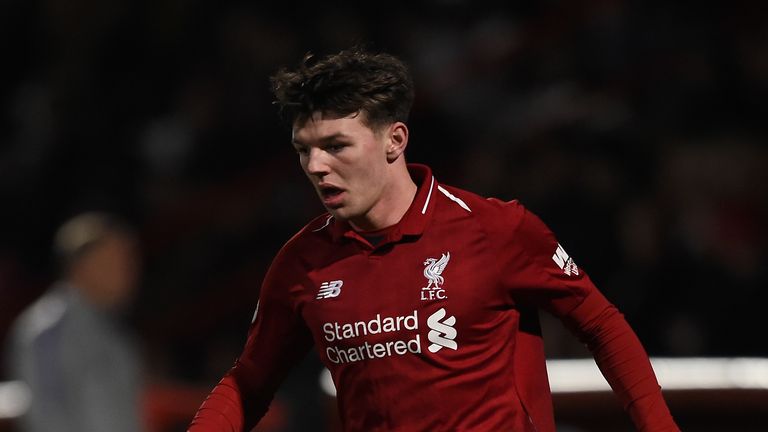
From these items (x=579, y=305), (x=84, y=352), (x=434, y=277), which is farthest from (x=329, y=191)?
(x=84, y=352)

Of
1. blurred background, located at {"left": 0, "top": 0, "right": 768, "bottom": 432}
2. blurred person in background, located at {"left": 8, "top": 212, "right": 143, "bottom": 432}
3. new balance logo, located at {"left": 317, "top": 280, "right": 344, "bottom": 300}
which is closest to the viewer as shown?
new balance logo, located at {"left": 317, "top": 280, "right": 344, "bottom": 300}

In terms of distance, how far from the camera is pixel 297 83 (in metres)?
3.27

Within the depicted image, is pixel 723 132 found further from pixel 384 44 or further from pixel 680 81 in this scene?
pixel 384 44

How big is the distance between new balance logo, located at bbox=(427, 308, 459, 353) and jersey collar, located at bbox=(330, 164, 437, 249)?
22cm

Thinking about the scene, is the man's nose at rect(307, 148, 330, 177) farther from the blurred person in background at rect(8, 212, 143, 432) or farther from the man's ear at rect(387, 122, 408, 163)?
the blurred person in background at rect(8, 212, 143, 432)

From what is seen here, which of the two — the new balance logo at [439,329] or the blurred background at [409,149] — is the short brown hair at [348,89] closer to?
the new balance logo at [439,329]

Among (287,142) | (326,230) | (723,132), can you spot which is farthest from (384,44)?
(326,230)

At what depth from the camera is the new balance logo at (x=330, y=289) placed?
3.32 metres

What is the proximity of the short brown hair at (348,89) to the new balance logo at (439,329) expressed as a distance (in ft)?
1.57

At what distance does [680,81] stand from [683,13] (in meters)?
0.62

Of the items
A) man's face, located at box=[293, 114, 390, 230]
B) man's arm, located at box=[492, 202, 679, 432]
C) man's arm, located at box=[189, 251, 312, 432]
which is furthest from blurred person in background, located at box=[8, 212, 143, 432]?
man's arm, located at box=[492, 202, 679, 432]

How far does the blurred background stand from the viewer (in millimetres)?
6750

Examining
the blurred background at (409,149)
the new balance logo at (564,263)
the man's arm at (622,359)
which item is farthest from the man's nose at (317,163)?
the blurred background at (409,149)

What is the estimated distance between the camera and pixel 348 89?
10.6 ft
